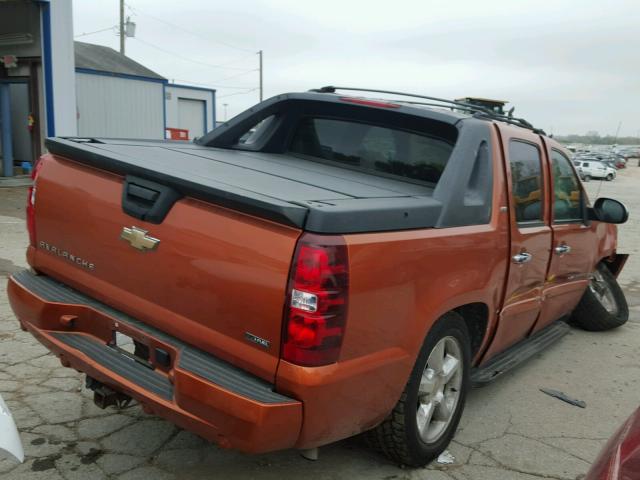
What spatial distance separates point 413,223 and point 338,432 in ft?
3.10

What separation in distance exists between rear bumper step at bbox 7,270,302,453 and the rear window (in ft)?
5.92

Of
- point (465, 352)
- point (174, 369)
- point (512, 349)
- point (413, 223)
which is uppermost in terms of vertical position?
point (413, 223)

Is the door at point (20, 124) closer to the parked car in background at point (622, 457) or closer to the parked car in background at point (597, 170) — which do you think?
the parked car in background at point (622, 457)

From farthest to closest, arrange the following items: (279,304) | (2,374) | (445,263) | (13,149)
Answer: (13,149), (2,374), (445,263), (279,304)

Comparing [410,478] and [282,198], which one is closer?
[282,198]

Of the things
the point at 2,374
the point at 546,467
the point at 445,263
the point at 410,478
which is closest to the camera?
the point at 445,263

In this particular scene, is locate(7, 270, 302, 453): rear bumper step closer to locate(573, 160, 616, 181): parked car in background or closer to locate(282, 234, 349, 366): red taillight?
locate(282, 234, 349, 366): red taillight

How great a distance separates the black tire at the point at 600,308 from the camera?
5.70 meters

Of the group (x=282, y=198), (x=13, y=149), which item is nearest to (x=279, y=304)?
(x=282, y=198)

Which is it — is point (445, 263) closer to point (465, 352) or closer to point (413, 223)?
point (413, 223)

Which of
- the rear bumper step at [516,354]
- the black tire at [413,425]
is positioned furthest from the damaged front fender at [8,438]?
the rear bumper step at [516,354]

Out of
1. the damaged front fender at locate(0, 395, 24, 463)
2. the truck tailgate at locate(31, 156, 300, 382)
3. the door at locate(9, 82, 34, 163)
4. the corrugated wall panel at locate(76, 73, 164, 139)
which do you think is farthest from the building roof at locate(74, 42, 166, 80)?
the damaged front fender at locate(0, 395, 24, 463)

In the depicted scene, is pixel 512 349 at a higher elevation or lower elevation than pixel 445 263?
lower

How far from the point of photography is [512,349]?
165 inches
